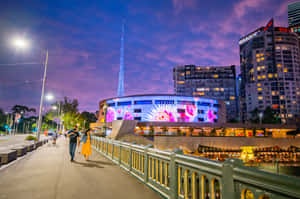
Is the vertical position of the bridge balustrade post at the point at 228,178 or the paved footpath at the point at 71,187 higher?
the bridge balustrade post at the point at 228,178

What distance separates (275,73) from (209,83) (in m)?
44.8

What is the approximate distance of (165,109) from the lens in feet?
233

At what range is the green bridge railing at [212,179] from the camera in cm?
200

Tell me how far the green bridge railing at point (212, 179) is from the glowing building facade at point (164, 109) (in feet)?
211

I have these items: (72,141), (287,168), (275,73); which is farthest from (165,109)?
(275,73)

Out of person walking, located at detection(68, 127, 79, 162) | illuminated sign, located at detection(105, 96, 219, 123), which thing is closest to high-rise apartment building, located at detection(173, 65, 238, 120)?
illuminated sign, located at detection(105, 96, 219, 123)

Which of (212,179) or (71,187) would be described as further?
(71,187)

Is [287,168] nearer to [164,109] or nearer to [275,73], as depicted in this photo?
[164,109]

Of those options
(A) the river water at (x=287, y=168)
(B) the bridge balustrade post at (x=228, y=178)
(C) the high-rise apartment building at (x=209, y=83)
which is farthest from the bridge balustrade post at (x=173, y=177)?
(C) the high-rise apartment building at (x=209, y=83)

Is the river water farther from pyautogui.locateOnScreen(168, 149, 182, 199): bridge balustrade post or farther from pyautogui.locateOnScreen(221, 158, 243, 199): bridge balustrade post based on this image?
pyautogui.locateOnScreen(221, 158, 243, 199): bridge balustrade post

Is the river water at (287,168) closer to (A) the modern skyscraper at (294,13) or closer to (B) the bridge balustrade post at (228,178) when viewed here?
(B) the bridge balustrade post at (228,178)

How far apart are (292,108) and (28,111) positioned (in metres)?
166

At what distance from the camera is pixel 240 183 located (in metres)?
2.52

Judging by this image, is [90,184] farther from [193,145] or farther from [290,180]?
[193,145]
